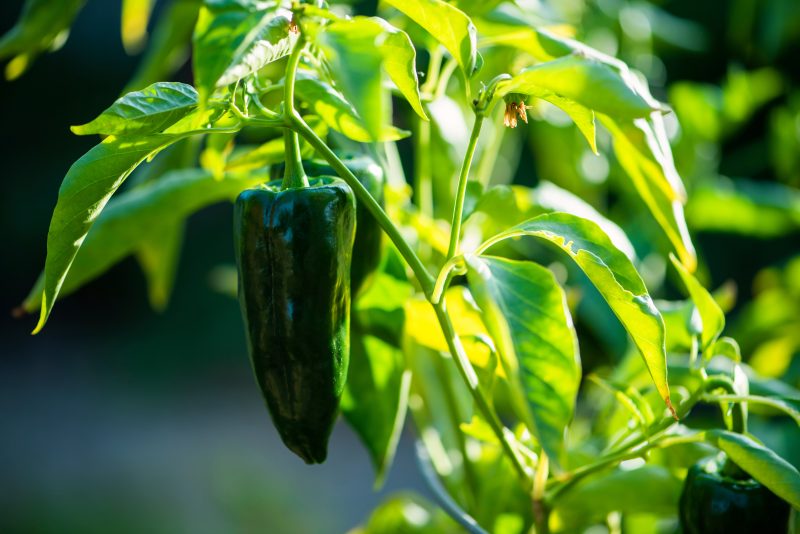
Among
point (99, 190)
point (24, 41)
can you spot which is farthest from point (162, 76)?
point (99, 190)

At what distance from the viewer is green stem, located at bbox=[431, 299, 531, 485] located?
0.36 meters

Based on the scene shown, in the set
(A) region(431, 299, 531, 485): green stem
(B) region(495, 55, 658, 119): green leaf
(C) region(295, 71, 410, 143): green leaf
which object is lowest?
(A) region(431, 299, 531, 485): green stem

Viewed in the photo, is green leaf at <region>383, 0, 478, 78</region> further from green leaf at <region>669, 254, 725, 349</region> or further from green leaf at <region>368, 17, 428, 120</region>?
green leaf at <region>669, 254, 725, 349</region>

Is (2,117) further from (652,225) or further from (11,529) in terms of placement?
(652,225)

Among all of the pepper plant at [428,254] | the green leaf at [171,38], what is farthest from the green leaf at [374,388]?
the green leaf at [171,38]

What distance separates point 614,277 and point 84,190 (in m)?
0.21

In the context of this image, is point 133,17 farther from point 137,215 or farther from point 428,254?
point 428,254

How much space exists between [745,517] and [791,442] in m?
0.20

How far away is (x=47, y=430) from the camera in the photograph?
8.46ft

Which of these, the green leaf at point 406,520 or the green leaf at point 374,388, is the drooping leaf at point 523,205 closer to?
the green leaf at point 374,388

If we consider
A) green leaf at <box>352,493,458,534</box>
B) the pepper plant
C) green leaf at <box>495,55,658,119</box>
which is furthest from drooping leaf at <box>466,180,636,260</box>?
green leaf at <box>352,493,458,534</box>

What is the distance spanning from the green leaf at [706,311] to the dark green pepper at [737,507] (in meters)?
0.07

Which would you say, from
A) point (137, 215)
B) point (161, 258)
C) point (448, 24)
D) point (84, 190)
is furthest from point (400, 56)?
point (161, 258)

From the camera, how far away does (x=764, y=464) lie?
35 cm
